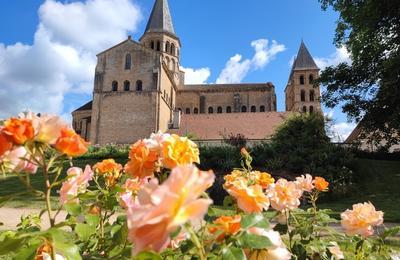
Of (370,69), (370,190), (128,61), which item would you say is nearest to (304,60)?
(128,61)

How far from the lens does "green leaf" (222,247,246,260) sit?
115cm

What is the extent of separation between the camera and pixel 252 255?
1446 mm

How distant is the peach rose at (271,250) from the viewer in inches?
51.5

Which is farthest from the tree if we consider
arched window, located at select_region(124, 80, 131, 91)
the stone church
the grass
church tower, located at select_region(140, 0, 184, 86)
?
church tower, located at select_region(140, 0, 184, 86)

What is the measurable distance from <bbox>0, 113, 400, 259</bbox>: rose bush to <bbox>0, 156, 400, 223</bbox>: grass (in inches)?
323

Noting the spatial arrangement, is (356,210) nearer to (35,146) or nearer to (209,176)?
(209,176)

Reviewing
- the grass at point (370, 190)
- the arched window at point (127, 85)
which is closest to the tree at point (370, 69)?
the grass at point (370, 190)

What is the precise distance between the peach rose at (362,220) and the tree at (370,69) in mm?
16149

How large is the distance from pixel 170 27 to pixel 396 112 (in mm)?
41939

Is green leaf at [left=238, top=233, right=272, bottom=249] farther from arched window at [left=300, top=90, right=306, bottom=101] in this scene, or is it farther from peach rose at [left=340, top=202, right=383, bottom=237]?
arched window at [left=300, top=90, right=306, bottom=101]

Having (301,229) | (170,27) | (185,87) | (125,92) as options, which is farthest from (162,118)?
(301,229)

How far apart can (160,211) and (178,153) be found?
685mm

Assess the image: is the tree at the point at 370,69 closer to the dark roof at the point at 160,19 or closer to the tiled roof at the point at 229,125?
the tiled roof at the point at 229,125

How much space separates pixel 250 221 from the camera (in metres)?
1.27
